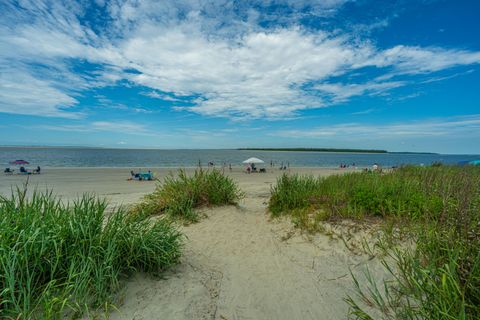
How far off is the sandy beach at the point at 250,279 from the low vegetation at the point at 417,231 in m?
0.45

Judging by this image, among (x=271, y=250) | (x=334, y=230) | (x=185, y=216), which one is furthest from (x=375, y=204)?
(x=185, y=216)

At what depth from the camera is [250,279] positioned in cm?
419

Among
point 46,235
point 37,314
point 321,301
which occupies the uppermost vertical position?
point 46,235

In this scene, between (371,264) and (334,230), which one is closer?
(371,264)

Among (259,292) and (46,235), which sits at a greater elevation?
(46,235)

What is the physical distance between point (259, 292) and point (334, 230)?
2381 millimetres

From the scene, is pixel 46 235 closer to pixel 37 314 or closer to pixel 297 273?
pixel 37 314

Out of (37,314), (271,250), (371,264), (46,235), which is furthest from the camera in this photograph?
(271,250)

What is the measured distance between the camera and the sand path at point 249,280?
3301 mm

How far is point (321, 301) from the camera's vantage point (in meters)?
3.62

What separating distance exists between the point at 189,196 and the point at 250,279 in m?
3.46

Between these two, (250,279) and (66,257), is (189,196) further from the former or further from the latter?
(66,257)

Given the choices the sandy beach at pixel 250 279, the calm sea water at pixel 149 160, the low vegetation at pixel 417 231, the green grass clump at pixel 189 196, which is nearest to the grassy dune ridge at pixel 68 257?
the sandy beach at pixel 250 279

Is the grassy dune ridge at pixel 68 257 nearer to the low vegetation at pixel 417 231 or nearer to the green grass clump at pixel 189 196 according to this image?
the green grass clump at pixel 189 196
